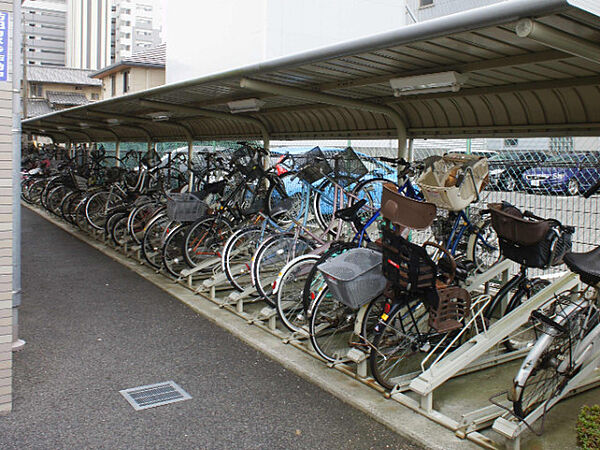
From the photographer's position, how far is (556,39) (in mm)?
2834

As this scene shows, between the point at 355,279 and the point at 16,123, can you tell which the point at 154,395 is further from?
the point at 16,123

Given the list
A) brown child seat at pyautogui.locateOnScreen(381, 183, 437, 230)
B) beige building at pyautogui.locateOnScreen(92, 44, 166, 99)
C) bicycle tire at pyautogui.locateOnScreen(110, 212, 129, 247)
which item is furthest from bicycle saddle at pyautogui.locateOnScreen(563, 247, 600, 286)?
beige building at pyautogui.locateOnScreen(92, 44, 166, 99)

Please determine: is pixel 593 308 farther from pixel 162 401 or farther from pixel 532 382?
pixel 162 401

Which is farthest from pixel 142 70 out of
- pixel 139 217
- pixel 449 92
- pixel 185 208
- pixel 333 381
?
pixel 333 381

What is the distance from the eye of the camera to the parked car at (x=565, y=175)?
4.51m

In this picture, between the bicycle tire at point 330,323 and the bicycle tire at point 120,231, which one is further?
the bicycle tire at point 120,231

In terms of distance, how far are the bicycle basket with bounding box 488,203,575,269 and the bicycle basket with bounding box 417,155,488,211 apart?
0.27 m

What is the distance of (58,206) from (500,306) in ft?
35.5

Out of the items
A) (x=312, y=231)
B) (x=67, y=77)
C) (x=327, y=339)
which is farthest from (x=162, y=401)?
(x=67, y=77)

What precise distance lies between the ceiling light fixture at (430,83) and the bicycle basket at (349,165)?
1554 millimetres

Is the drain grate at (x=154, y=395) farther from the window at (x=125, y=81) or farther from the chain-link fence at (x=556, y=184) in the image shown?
the window at (x=125, y=81)

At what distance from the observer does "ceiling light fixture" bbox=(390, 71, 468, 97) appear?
4.10m

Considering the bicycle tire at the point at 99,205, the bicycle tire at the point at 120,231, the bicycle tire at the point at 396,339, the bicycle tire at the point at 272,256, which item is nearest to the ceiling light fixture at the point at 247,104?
the bicycle tire at the point at 272,256

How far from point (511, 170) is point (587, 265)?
2207 mm
